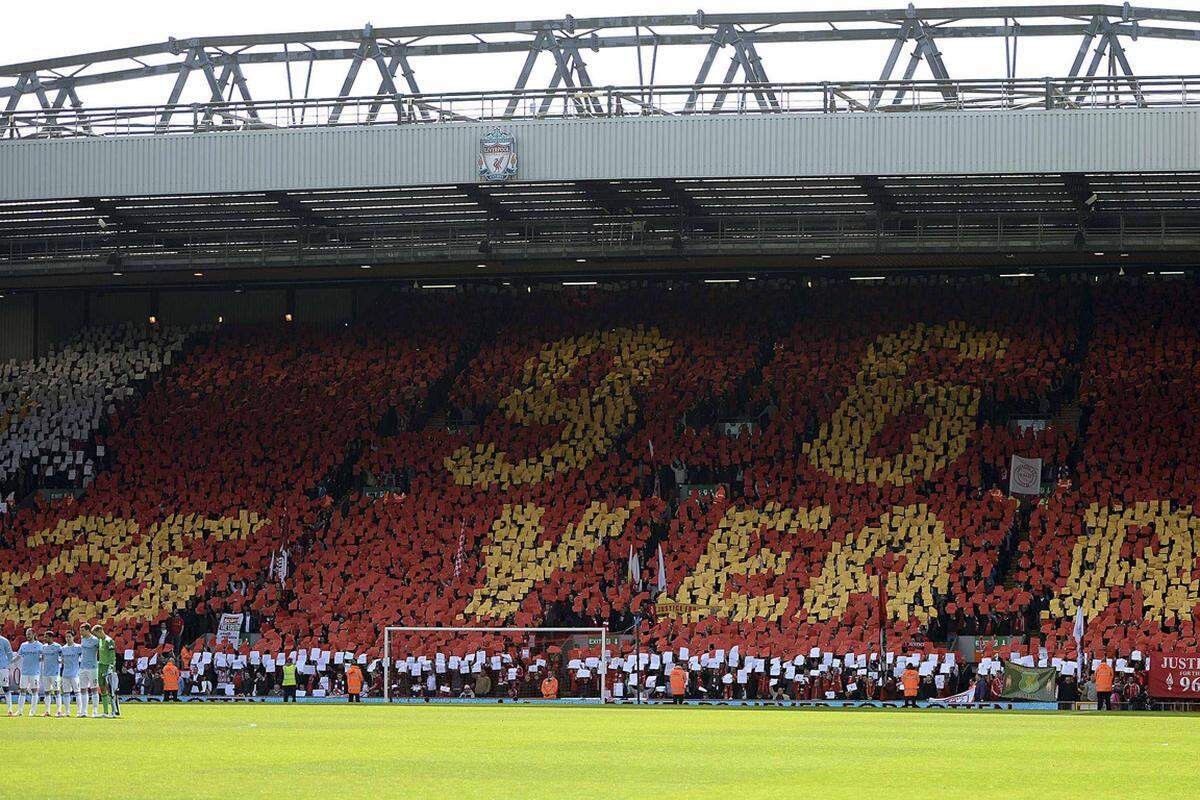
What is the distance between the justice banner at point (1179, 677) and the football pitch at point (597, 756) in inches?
148

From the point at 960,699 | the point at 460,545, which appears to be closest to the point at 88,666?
the point at 460,545

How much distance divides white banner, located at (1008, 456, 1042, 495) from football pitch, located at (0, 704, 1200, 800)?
11.9 m

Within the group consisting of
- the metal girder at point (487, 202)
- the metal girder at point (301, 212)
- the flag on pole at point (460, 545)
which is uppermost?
the metal girder at point (301, 212)

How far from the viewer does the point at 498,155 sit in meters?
38.8

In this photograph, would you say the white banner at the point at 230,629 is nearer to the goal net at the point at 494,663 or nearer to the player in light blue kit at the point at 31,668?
the goal net at the point at 494,663

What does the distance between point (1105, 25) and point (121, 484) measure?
1090 inches

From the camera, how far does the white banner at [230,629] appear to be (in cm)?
4188

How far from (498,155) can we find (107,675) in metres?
14.2

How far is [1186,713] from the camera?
3375 cm

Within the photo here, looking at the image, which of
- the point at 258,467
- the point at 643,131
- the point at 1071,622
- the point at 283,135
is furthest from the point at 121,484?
the point at 1071,622

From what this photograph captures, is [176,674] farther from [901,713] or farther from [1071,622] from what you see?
[1071,622]

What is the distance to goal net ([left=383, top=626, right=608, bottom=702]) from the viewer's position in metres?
38.6

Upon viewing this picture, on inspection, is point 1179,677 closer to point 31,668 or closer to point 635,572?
point 635,572

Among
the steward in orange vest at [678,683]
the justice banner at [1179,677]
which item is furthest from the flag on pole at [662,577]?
the justice banner at [1179,677]
